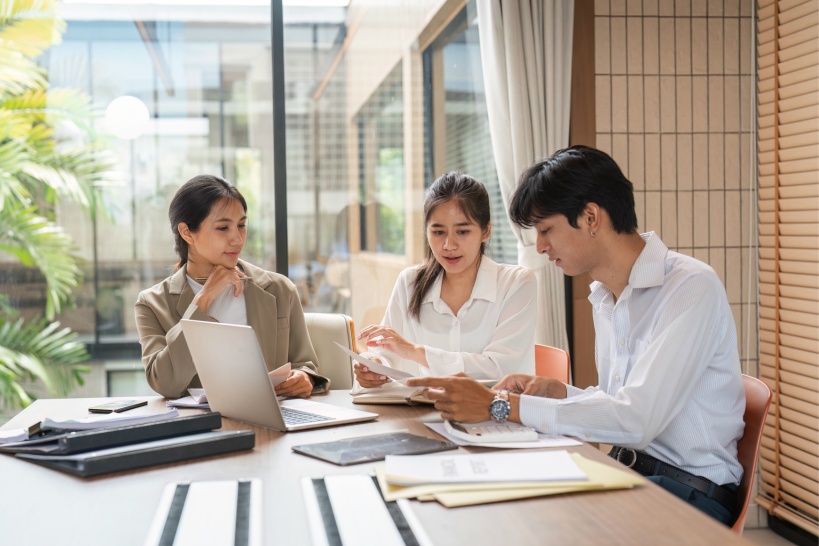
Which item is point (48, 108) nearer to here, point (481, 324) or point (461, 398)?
point (481, 324)

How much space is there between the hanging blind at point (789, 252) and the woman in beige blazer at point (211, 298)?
2.08m

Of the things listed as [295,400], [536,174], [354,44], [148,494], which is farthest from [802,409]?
[148,494]

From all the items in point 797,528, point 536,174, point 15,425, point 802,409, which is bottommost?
point 797,528

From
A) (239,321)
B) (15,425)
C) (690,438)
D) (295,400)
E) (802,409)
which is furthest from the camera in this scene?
(802,409)

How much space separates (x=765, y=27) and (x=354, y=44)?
1.87 metres

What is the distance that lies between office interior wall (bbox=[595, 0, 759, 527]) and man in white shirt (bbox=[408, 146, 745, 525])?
1833mm

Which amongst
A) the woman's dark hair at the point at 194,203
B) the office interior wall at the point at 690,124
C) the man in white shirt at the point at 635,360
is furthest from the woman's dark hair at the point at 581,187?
the office interior wall at the point at 690,124

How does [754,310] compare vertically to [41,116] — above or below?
below

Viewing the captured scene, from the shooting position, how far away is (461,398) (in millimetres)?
1796

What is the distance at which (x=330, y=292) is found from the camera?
3943 millimetres

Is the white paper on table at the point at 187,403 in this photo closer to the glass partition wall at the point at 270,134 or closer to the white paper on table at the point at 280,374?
the white paper on table at the point at 280,374

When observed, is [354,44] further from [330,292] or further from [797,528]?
[797,528]

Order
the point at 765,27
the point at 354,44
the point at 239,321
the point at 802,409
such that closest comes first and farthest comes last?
1. the point at 239,321
2. the point at 802,409
3. the point at 765,27
4. the point at 354,44

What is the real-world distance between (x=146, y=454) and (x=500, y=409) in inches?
28.9
